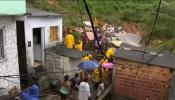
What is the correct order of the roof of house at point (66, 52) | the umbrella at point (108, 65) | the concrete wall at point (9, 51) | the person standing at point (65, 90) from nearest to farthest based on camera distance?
the concrete wall at point (9, 51), the person standing at point (65, 90), the umbrella at point (108, 65), the roof of house at point (66, 52)

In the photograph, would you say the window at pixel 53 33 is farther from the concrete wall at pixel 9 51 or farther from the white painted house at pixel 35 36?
the concrete wall at pixel 9 51

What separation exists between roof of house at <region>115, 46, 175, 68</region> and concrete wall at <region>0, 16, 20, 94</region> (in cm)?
482

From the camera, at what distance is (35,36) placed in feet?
56.5

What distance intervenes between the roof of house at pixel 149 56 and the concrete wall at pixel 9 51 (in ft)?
15.8

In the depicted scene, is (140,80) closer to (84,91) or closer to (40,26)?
(84,91)

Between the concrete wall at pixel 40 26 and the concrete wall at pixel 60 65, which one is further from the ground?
the concrete wall at pixel 40 26

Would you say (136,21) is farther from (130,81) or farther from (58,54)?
(130,81)

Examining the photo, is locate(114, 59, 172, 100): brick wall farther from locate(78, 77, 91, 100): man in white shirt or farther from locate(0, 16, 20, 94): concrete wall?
locate(0, 16, 20, 94): concrete wall

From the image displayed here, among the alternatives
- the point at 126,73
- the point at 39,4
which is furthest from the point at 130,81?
the point at 39,4

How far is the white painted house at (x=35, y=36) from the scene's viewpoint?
50.6 ft

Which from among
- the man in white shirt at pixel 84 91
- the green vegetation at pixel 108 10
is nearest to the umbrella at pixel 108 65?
the man in white shirt at pixel 84 91

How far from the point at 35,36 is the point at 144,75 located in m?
7.48

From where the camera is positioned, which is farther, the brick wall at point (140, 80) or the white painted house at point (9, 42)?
the white painted house at point (9, 42)

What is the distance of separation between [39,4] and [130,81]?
68.7ft
